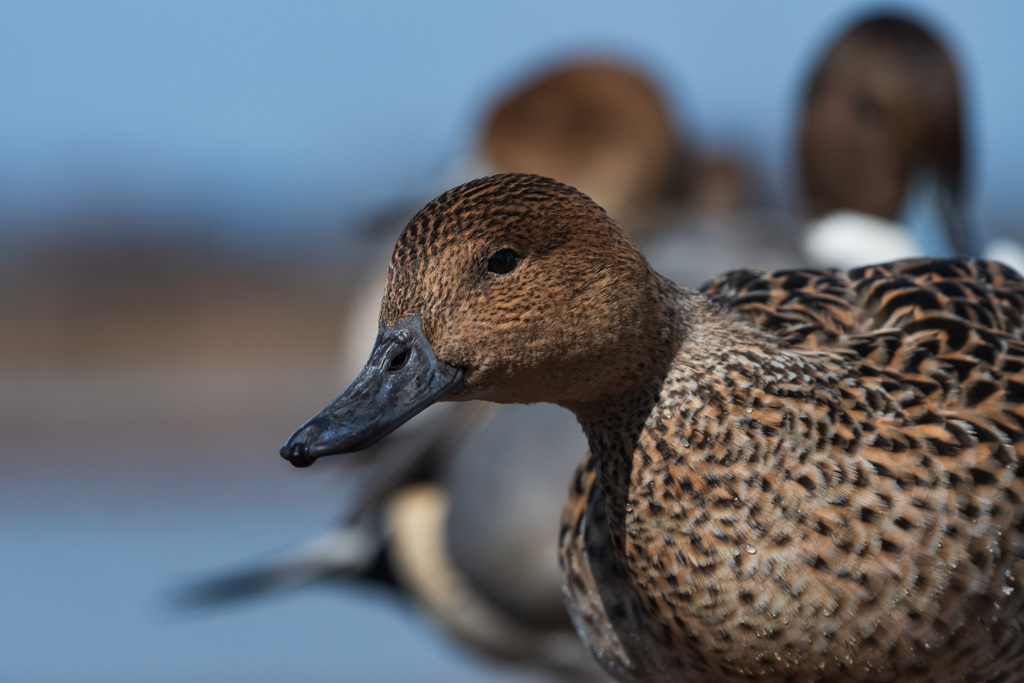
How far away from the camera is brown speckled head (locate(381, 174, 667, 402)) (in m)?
1.81

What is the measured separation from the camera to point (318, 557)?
455 cm

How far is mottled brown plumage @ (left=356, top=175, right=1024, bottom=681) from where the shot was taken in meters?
1.85

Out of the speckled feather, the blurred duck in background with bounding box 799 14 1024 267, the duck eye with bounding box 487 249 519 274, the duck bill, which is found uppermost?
the blurred duck in background with bounding box 799 14 1024 267

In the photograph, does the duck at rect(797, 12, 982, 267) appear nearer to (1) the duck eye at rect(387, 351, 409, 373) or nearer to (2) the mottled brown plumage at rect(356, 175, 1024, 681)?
(2) the mottled brown plumage at rect(356, 175, 1024, 681)

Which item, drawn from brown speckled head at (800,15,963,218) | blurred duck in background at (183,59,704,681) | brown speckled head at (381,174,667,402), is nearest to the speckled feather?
brown speckled head at (381,174,667,402)

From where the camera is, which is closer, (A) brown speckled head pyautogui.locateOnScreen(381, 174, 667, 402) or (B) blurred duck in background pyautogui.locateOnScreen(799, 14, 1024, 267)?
(A) brown speckled head pyautogui.locateOnScreen(381, 174, 667, 402)

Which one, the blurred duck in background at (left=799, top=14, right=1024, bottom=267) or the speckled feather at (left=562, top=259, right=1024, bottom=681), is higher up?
the blurred duck in background at (left=799, top=14, right=1024, bottom=267)

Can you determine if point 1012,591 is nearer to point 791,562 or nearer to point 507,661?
point 791,562

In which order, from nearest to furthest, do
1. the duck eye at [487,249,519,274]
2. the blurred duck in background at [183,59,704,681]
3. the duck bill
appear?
the duck bill
the duck eye at [487,249,519,274]
the blurred duck in background at [183,59,704,681]

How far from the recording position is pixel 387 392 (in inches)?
70.8

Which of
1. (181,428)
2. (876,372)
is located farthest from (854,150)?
(181,428)

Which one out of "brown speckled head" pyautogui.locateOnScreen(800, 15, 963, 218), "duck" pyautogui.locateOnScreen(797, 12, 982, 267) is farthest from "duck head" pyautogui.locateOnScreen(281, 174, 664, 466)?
"brown speckled head" pyautogui.locateOnScreen(800, 15, 963, 218)

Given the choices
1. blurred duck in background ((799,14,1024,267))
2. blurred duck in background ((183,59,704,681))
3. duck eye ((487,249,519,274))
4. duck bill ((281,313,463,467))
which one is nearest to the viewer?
duck bill ((281,313,463,467))

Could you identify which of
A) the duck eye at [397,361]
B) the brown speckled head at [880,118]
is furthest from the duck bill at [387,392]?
the brown speckled head at [880,118]
